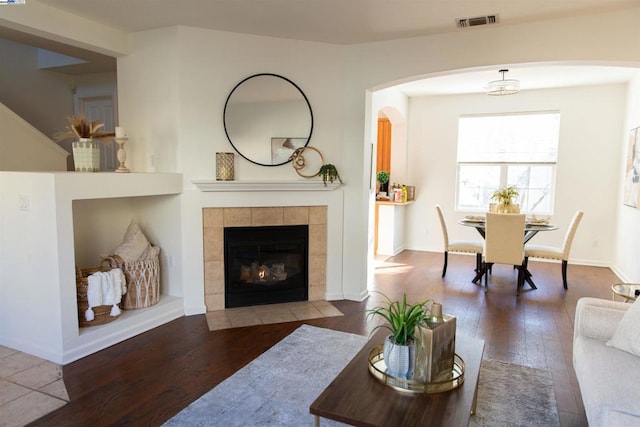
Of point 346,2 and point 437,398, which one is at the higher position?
point 346,2

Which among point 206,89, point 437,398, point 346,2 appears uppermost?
point 346,2

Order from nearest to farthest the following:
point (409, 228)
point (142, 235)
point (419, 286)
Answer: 1. point (142, 235)
2. point (419, 286)
3. point (409, 228)

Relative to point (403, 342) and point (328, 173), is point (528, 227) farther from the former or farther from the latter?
point (403, 342)

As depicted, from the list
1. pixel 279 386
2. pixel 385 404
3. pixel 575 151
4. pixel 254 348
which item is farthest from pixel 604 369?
pixel 575 151

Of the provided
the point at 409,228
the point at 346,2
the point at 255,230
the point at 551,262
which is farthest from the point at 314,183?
the point at 551,262

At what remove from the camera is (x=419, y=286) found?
16.8 ft

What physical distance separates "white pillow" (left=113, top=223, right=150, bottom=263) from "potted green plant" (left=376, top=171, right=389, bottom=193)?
4.22 m

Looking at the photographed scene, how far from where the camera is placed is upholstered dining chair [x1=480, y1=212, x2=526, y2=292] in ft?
15.5

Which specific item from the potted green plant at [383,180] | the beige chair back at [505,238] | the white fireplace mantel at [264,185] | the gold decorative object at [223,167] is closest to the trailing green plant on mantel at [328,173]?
the white fireplace mantel at [264,185]

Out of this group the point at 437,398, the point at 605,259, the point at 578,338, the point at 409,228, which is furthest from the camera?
the point at 409,228

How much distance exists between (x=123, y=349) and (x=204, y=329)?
65cm

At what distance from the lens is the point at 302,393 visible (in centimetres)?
256

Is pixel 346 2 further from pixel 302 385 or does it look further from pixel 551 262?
pixel 551 262

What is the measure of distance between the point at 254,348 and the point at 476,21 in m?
3.25
